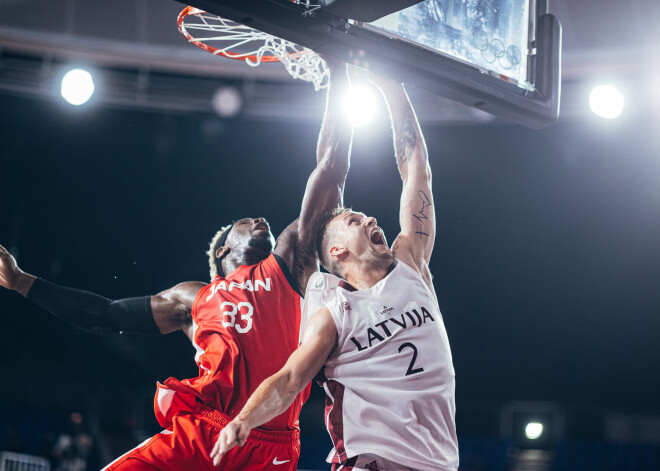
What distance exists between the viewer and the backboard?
2.57 meters

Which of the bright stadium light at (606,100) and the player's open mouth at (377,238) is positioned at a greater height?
the bright stadium light at (606,100)

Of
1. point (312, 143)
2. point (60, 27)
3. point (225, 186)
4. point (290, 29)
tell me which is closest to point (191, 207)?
point (225, 186)

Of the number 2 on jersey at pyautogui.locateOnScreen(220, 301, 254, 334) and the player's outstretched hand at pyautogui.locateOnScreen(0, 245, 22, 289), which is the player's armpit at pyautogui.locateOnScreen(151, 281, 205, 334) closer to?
the number 2 on jersey at pyautogui.locateOnScreen(220, 301, 254, 334)

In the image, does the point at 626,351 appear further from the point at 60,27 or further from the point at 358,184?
the point at 60,27

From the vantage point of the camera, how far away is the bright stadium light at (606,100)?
735 centimetres

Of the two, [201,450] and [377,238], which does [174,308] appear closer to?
[201,450]

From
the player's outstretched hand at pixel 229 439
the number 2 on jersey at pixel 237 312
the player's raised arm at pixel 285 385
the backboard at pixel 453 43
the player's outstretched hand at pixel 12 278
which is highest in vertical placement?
the backboard at pixel 453 43

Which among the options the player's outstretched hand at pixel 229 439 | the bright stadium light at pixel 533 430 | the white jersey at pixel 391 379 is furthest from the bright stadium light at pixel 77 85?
the bright stadium light at pixel 533 430

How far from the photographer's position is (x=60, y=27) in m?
8.09

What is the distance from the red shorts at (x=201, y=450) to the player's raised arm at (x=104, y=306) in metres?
0.82

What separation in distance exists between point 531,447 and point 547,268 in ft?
8.40

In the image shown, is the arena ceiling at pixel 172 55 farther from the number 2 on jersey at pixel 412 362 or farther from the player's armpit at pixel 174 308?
the number 2 on jersey at pixel 412 362

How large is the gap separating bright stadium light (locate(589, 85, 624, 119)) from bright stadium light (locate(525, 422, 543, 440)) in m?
4.38

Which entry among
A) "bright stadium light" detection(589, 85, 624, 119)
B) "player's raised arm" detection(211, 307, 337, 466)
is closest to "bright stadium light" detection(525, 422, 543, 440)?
"bright stadium light" detection(589, 85, 624, 119)
